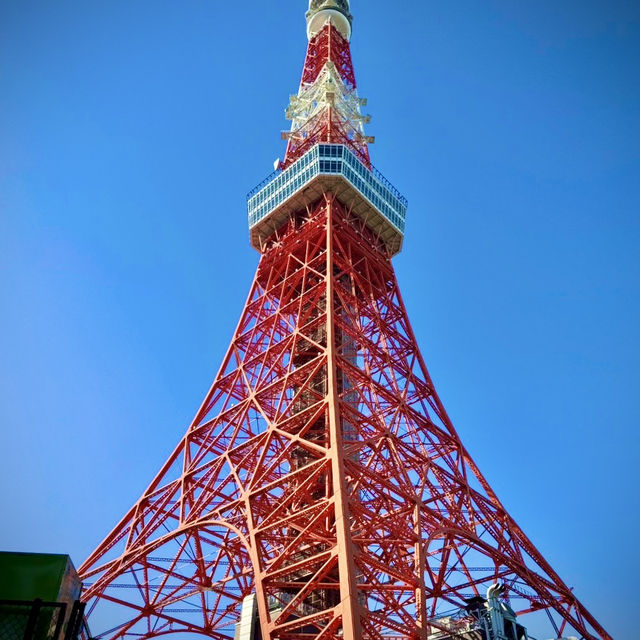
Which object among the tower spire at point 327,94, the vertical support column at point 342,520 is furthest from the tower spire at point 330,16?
the vertical support column at point 342,520

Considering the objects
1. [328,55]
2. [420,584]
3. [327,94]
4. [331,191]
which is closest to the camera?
[420,584]

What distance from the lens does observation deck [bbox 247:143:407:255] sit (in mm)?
25844

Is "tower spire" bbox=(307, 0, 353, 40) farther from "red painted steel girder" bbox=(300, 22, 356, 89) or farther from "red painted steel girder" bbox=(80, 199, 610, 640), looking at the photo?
"red painted steel girder" bbox=(80, 199, 610, 640)

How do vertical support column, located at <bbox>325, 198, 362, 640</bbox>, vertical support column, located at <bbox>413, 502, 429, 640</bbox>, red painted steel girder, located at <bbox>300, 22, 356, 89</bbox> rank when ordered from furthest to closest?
red painted steel girder, located at <bbox>300, 22, 356, 89</bbox> < vertical support column, located at <bbox>413, 502, 429, 640</bbox> < vertical support column, located at <bbox>325, 198, 362, 640</bbox>

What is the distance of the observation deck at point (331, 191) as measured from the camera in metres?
25.8

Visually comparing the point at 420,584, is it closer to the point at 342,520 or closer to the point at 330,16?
the point at 342,520

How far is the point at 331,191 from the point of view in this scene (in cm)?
2594

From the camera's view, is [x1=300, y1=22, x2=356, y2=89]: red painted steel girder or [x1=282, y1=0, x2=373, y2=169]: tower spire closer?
[x1=282, y1=0, x2=373, y2=169]: tower spire

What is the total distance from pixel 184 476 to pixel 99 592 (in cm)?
402

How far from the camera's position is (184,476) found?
20.8 meters

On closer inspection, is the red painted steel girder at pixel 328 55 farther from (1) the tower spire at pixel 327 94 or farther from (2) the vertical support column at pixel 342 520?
(2) the vertical support column at pixel 342 520

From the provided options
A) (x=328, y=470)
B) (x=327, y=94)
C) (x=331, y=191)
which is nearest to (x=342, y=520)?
(x=328, y=470)

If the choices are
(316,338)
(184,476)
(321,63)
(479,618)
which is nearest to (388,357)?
(316,338)

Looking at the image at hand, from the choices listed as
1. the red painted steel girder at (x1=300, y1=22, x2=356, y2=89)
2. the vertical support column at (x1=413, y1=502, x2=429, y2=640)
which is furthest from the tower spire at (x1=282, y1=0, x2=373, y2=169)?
the vertical support column at (x1=413, y1=502, x2=429, y2=640)
